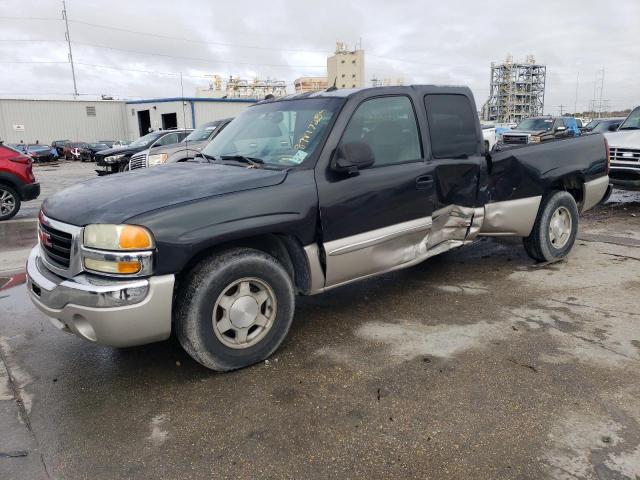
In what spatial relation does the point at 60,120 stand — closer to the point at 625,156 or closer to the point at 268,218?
the point at 625,156

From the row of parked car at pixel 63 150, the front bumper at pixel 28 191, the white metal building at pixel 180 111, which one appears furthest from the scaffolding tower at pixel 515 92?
the front bumper at pixel 28 191

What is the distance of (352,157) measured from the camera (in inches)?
137

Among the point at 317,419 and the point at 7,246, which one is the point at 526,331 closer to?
the point at 317,419

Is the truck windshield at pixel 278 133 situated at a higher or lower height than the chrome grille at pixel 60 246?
higher

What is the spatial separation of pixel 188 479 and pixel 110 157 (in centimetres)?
1356

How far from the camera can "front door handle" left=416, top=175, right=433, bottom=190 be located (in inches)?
163

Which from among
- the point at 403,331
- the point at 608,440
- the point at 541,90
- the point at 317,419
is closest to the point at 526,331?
the point at 403,331

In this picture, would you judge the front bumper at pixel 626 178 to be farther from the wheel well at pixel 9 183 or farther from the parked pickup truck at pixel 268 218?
the wheel well at pixel 9 183

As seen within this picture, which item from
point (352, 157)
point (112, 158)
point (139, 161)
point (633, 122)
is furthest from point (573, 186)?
point (112, 158)

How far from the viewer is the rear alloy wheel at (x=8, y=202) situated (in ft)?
31.4

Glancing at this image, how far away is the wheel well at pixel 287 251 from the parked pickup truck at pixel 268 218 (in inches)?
0.4

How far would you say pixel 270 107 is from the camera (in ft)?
14.7

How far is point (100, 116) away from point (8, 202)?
39881mm

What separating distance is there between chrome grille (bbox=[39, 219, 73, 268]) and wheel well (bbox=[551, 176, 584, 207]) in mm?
4688
